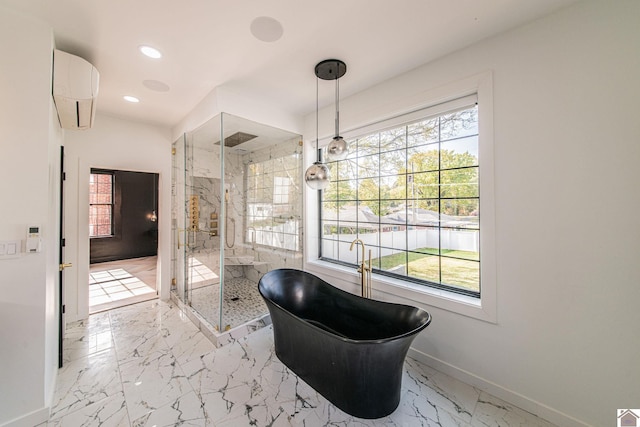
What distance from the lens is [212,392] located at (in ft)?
6.21

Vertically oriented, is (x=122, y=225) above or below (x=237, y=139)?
below

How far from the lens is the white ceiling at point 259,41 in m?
1.55

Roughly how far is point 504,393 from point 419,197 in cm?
169

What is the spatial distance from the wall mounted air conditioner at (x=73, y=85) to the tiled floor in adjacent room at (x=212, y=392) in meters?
2.31

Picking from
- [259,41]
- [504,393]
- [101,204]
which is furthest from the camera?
[101,204]

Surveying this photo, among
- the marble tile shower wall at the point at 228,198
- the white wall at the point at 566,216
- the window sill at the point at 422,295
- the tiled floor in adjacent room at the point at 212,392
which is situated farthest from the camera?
the marble tile shower wall at the point at 228,198

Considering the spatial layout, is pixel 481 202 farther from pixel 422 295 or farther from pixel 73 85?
pixel 73 85

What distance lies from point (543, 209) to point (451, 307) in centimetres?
102

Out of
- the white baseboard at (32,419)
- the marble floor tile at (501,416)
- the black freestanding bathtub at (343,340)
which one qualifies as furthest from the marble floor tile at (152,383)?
the marble floor tile at (501,416)

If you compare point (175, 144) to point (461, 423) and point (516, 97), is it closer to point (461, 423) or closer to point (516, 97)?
point (516, 97)

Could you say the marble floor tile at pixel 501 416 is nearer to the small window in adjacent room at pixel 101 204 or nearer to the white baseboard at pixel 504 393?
the white baseboard at pixel 504 393

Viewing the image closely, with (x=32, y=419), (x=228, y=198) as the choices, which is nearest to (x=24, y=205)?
(x=32, y=419)

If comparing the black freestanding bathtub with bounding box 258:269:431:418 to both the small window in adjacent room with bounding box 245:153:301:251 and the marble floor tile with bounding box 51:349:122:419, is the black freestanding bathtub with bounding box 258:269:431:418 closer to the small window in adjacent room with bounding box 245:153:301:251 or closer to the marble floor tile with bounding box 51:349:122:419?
the small window in adjacent room with bounding box 245:153:301:251

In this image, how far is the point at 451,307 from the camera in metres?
2.03
